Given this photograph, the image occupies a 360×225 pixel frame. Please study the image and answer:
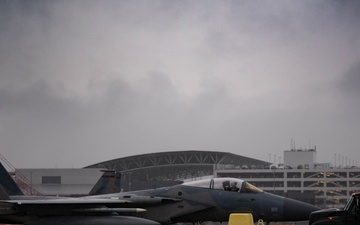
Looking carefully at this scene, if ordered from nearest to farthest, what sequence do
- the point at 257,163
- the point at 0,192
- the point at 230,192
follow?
the point at 230,192
the point at 0,192
the point at 257,163

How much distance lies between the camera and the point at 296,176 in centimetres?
11712

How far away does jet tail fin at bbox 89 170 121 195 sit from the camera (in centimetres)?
4212

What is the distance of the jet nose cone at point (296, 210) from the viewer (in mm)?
22234

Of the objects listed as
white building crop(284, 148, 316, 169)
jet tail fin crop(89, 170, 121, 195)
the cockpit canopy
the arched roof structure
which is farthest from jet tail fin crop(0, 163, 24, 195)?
white building crop(284, 148, 316, 169)

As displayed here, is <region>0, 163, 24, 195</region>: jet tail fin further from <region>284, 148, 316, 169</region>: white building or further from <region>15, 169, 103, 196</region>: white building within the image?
<region>284, 148, 316, 169</region>: white building

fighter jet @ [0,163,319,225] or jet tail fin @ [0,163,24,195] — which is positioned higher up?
jet tail fin @ [0,163,24,195]

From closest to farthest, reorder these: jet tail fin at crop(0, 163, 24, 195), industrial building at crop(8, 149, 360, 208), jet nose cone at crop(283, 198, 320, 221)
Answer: jet nose cone at crop(283, 198, 320, 221)
jet tail fin at crop(0, 163, 24, 195)
industrial building at crop(8, 149, 360, 208)

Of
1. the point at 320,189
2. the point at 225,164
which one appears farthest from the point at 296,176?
the point at 225,164

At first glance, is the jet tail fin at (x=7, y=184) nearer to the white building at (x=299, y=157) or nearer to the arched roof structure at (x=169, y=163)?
the arched roof structure at (x=169, y=163)

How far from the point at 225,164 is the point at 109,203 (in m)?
109

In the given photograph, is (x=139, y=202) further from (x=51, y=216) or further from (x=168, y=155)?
(x=168, y=155)

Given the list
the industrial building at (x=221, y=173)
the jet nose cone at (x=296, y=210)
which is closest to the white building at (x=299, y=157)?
the industrial building at (x=221, y=173)

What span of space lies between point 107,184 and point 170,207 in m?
19.5

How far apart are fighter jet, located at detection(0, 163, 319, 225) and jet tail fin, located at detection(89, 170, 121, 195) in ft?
58.0
